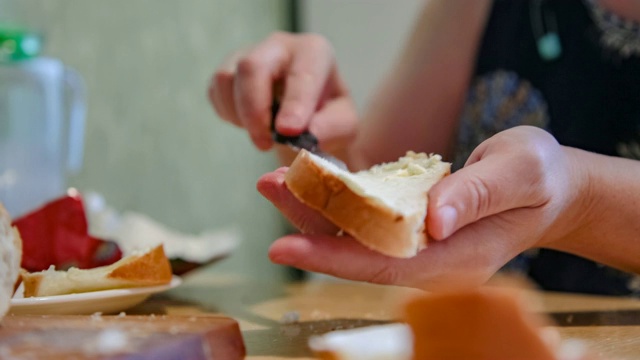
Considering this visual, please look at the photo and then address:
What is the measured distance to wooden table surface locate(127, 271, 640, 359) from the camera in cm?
67

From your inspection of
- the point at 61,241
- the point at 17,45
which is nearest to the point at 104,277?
the point at 61,241

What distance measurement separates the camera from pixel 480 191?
22.8 inches

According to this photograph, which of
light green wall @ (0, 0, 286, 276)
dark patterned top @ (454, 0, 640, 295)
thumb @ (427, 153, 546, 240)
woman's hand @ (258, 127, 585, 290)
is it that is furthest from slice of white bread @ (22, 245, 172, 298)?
light green wall @ (0, 0, 286, 276)

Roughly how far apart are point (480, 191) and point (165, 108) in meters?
1.47

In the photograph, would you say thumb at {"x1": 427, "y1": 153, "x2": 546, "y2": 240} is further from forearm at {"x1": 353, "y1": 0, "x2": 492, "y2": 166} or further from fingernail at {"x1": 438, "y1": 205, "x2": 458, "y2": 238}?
forearm at {"x1": 353, "y1": 0, "x2": 492, "y2": 166}

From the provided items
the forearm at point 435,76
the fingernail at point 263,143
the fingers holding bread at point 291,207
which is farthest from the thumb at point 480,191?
the forearm at point 435,76

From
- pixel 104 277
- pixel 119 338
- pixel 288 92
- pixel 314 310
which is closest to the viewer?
pixel 119 338

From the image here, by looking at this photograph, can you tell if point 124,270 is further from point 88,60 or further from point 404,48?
point 88,60

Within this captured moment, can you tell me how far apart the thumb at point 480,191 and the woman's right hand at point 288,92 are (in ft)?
1.15

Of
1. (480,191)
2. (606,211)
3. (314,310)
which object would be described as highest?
(480,191)

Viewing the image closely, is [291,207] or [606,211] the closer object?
[291,207]

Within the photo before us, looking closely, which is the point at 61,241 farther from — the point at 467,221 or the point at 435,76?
the point at 435,76

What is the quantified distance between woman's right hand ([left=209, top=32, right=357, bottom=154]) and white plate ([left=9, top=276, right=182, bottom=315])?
0.94 feet

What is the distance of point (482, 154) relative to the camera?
2.09 ft
